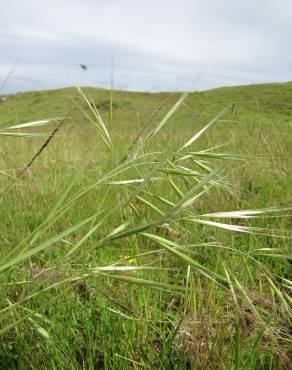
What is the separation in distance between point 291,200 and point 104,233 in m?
1.18

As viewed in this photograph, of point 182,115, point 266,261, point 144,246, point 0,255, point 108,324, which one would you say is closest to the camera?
point 108,324

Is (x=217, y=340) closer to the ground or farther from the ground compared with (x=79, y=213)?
closer to the ground

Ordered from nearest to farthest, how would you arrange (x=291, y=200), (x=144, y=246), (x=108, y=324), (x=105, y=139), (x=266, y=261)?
1. (x=105, y=139)
2. (x=108, y=324)
3. (x=266, y=261)
4. (x=144, y=246)
5. (x=291, y=200)

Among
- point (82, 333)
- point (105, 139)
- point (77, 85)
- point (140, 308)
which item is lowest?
point (82, 333)

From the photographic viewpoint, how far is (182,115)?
14906 millimetres

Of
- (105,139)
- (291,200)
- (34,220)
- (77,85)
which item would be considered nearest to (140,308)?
(105,139)

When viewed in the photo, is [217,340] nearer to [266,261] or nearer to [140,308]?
[140,308]

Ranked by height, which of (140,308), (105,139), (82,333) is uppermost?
(105,139)

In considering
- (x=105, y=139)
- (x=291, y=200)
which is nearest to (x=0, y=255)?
(x=105, y=139)

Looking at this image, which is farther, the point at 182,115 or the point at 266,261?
the point at 182,115

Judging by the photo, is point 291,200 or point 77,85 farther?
point 291,200

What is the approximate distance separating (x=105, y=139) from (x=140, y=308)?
0.57m

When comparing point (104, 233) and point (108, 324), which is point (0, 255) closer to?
point (108, 324)

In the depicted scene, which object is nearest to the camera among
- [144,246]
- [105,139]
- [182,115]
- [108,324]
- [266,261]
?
[105,139]
